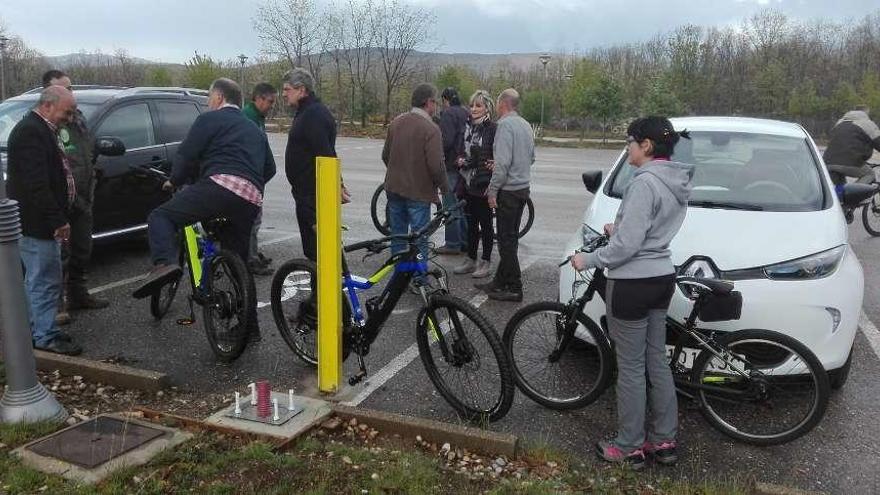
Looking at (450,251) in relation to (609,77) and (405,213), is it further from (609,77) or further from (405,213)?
(609,77)

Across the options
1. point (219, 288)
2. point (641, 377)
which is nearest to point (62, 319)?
point (219, 288)

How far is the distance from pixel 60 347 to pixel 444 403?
9.27 ft

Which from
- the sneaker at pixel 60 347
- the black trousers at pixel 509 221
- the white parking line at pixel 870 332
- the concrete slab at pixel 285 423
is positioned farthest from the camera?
the black trousers at pixel 509 221

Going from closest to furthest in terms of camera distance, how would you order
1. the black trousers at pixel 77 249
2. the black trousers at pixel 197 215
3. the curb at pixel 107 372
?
the curb at pixel 107 372 < the black trousers at pixel 197 215 < the black trousers at pixel 77 249

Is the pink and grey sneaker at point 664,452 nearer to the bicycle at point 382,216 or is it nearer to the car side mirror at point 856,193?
the car side mirror at point 856,193

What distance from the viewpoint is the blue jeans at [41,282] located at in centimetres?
494

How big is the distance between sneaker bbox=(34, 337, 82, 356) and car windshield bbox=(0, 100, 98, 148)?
9.89 feet

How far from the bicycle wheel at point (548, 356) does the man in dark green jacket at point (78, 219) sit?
3770 millimetres

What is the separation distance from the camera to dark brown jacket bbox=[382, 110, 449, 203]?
6566 millimetres

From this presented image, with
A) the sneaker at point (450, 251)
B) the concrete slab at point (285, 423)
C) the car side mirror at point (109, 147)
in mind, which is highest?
the car side mirror at point (109, 147)

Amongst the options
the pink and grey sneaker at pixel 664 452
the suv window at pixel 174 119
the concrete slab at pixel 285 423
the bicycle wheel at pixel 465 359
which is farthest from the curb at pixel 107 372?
the suv window at pixel 174 119

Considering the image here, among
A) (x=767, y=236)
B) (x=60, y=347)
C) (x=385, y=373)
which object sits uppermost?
(x=767, y=236)

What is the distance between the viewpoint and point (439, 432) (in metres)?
3.70

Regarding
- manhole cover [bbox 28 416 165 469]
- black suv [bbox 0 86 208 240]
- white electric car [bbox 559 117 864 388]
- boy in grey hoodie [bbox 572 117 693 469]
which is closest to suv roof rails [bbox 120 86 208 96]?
black suv [bbox 0 86 208 240]
